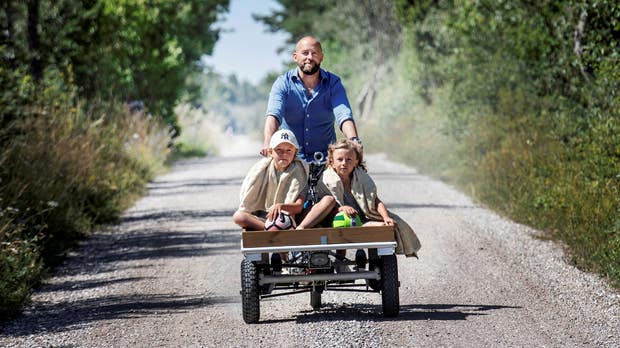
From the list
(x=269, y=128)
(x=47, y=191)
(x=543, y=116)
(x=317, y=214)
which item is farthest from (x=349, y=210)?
(x=543, y=116)

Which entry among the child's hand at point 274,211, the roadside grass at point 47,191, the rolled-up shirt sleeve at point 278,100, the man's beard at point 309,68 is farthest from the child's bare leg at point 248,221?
the roadside grass at point 47,191

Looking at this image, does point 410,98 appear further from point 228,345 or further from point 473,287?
point 228,345

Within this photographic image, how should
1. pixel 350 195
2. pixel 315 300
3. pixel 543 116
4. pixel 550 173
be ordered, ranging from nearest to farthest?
1. pixel 350 195
2. pixel 315 300
3. pixel 550 173
4. pixel 543 116

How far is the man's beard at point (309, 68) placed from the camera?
9469 millimetres

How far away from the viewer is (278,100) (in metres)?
9.57

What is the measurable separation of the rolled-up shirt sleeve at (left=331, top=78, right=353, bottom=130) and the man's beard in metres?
0.27

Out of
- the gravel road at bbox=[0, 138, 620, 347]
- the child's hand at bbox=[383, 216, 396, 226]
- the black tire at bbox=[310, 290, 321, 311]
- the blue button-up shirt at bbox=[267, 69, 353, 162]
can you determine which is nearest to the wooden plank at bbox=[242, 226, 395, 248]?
the child's hand at bbox=[383, 216, 396, 226]

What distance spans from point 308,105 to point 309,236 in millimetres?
1395

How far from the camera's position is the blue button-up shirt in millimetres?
9594

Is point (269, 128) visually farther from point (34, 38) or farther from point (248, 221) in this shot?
point (34, 38)

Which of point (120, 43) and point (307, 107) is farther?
point (120, 43)

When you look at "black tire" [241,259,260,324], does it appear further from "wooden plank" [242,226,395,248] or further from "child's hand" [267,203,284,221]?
"child's hand" [267,203,284,221]

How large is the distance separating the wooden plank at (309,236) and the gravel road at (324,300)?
2.32 ft

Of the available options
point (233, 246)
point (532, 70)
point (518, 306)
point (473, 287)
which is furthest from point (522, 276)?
point (532, 70)
